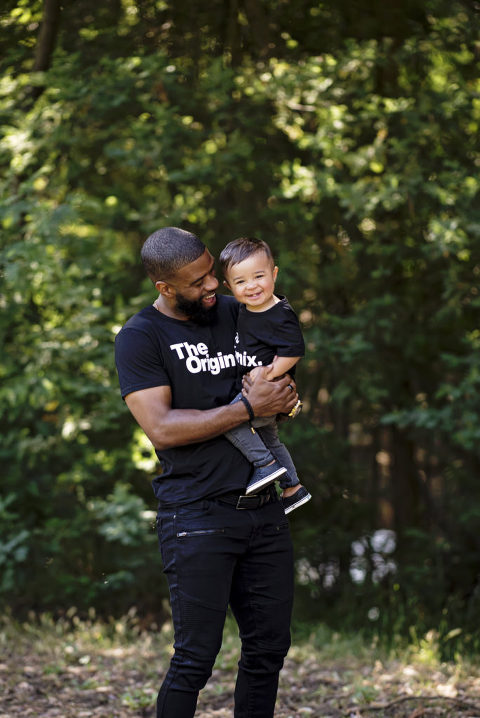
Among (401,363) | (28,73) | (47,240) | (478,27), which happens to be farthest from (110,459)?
(478,27)

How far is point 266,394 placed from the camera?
2586 millimetres

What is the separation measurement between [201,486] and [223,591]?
34 cm

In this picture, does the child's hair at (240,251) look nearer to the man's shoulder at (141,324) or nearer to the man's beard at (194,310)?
the man's beard at (194,310)

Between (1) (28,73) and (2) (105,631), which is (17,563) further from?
(1) (28,73)

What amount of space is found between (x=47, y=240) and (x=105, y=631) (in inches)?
101

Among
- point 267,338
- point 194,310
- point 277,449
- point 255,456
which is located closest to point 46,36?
point 194,310

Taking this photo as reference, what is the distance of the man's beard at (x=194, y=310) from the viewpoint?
2.66m

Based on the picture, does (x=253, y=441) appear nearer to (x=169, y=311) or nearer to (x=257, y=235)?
(x=169, y=311)

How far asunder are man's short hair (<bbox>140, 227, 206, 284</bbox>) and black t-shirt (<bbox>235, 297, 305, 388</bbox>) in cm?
30

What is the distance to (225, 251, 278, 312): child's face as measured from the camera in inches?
106

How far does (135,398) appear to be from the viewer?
8.43 ft

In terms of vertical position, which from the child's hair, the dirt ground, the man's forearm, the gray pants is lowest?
the dirt ground

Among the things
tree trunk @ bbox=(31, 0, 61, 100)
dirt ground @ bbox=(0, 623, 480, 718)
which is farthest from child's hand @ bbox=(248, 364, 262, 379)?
tree trunk @ bbox=(31, 0, 61, 100)

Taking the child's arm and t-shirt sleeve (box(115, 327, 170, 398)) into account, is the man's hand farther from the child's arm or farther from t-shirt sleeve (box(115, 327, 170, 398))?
t-shirt sleeve (box(115, 327, 170, 398))
